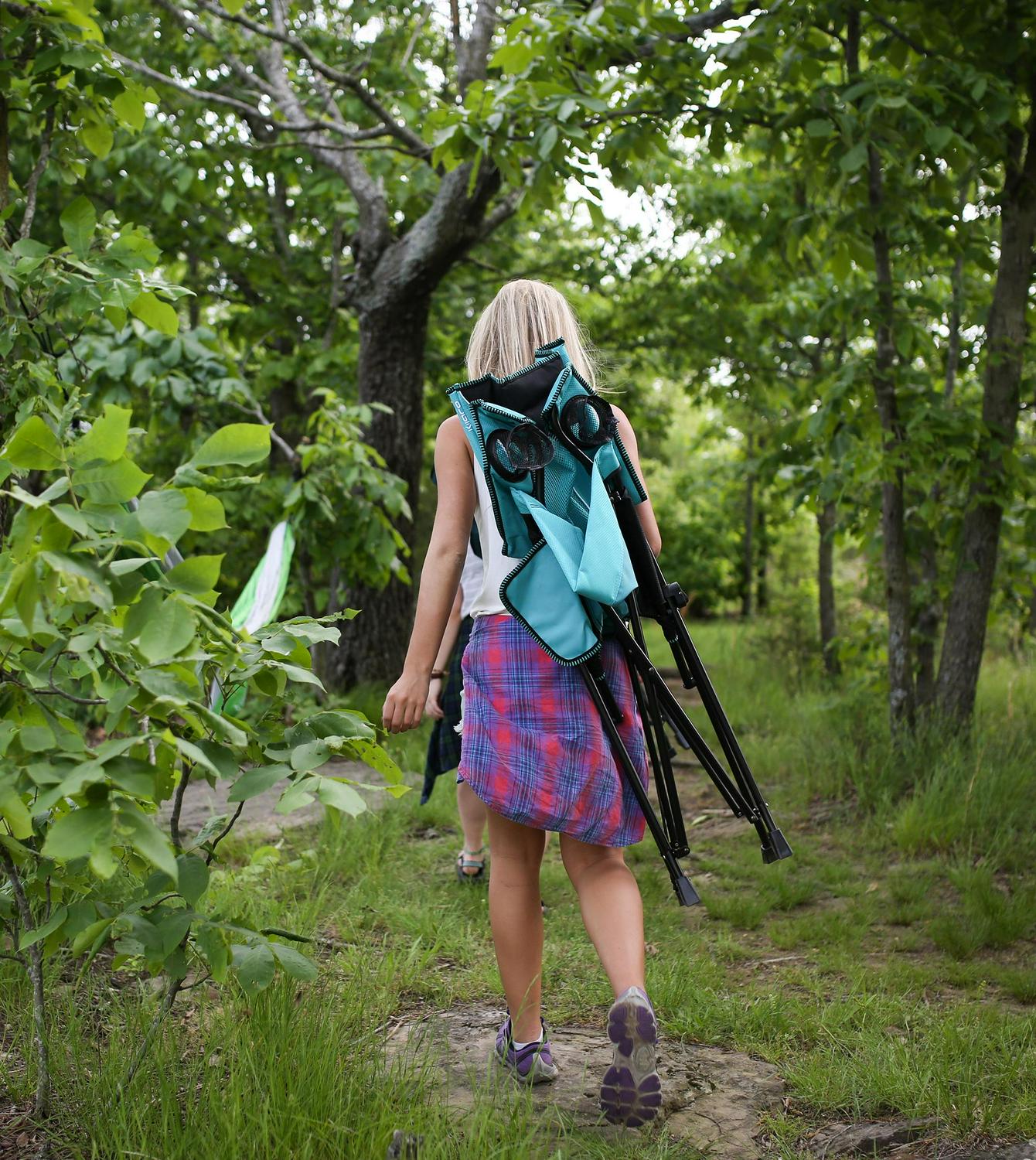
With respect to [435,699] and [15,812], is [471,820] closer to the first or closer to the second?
[435,699]

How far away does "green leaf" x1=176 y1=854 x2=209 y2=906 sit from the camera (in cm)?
187

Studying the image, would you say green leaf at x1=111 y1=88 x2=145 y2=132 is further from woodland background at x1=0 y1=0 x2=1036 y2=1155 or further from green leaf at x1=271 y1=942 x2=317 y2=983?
green leaf at x1=271 y1=942 x2=317 y2=983

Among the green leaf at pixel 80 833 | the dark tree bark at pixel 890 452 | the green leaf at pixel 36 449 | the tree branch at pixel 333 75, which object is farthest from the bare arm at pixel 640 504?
the tree branch at pixel 333 75

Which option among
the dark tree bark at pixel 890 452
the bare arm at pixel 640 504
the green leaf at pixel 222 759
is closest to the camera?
the green leaf at pixel 222 759

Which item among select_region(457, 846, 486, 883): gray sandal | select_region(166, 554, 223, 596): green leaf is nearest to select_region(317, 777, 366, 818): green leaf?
select_region(166, 554, 223, 596): green leaf

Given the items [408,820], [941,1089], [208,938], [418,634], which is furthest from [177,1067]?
[408,820]

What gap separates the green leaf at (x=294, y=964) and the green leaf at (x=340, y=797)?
48cm

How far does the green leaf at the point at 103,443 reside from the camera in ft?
5.19

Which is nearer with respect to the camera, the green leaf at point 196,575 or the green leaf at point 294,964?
the green leaf at point 196,575

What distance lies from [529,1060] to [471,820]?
1.59 m

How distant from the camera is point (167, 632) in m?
1.52

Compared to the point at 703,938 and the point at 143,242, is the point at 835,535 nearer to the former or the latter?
the point at 703,938

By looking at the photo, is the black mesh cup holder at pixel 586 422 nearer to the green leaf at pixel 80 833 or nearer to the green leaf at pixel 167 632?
the green leaf at pixel 167 632

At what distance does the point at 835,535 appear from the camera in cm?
657
